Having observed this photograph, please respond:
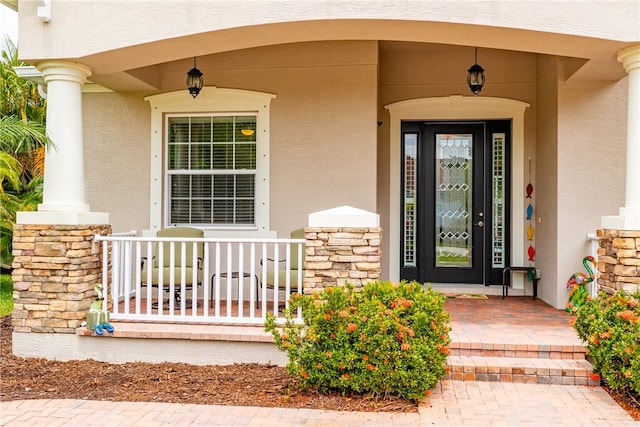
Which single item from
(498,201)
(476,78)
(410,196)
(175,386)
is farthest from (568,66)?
(175,386)

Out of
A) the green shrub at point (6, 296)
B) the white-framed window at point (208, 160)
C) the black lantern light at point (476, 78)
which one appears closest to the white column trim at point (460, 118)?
the black lantern light at point (476, 78)

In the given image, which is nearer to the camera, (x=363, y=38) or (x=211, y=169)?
(x=363, y=38)

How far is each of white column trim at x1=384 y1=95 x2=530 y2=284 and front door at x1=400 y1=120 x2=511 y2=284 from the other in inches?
5.9

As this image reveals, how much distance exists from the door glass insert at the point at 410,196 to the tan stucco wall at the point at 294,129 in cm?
131

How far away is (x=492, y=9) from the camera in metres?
4.65

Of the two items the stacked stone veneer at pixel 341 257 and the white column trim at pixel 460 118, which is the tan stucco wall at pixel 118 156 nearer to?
the stacked stone veneer at pixel 341 257

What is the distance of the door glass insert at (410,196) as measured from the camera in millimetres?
7609

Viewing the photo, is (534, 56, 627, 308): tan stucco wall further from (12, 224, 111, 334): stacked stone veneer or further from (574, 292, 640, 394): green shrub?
(12, 224, 111, 334): stacked stone veneer

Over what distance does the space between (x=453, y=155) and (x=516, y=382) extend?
3.88 meters

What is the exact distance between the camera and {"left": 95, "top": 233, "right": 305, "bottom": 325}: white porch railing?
509cm

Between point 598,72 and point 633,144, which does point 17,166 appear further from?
point 633,144

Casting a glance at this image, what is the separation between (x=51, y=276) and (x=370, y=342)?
10.4 feet

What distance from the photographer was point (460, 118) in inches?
292

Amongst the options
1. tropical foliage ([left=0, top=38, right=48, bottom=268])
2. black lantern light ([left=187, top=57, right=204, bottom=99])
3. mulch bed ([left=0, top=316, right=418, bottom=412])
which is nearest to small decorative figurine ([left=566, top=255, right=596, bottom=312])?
mulch bed ([left=0, top=316, right=418, bottom=412])
